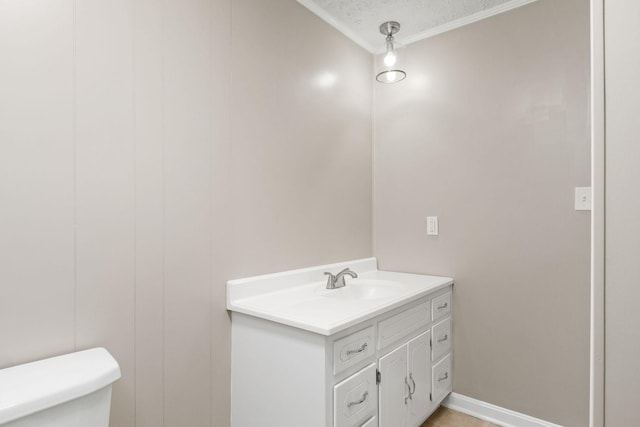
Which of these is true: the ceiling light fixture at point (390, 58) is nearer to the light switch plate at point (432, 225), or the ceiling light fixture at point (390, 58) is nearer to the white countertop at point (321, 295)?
the light switch plate at point (432, 225)

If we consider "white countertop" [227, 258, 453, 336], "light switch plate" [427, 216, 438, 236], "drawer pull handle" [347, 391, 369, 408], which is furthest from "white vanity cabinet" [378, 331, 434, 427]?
"light switch plate" [427, 216, 438, 236]

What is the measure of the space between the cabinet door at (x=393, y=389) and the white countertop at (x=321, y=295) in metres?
0.25

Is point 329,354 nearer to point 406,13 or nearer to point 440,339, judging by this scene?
point 440,339

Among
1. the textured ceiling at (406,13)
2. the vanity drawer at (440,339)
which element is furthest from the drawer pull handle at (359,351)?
the textured ceiling at (406,13)

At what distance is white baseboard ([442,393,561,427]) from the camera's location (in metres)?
1.92

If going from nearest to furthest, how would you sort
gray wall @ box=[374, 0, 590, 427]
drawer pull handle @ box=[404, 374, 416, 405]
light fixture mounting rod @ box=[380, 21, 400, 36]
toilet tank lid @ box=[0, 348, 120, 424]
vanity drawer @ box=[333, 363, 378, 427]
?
toilet tank lid @ box=[0, 348, 120, 424] → vanity drawer @ box=[333, 363, 378, 427] → drawer pull handle @ box=[404, 374, 416, 405] → gray wall @ box=[374, 0, 590, 427] → light fixture mounting rod @ box=[380, 21, 400, 36]

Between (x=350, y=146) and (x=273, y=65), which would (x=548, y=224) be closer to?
(x=350, y=146)

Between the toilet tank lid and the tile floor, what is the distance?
5.86 feet

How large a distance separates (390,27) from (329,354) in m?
1.98

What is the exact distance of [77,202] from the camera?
113 centimetres

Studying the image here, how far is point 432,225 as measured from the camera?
7.44 feet

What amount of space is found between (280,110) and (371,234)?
116cm

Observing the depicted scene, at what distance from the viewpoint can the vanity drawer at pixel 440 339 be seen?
1958 mm

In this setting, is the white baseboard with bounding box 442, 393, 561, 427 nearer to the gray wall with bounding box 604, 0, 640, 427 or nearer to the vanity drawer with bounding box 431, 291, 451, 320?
the vanity drawer with bounding box 431, 291, 451, 320
